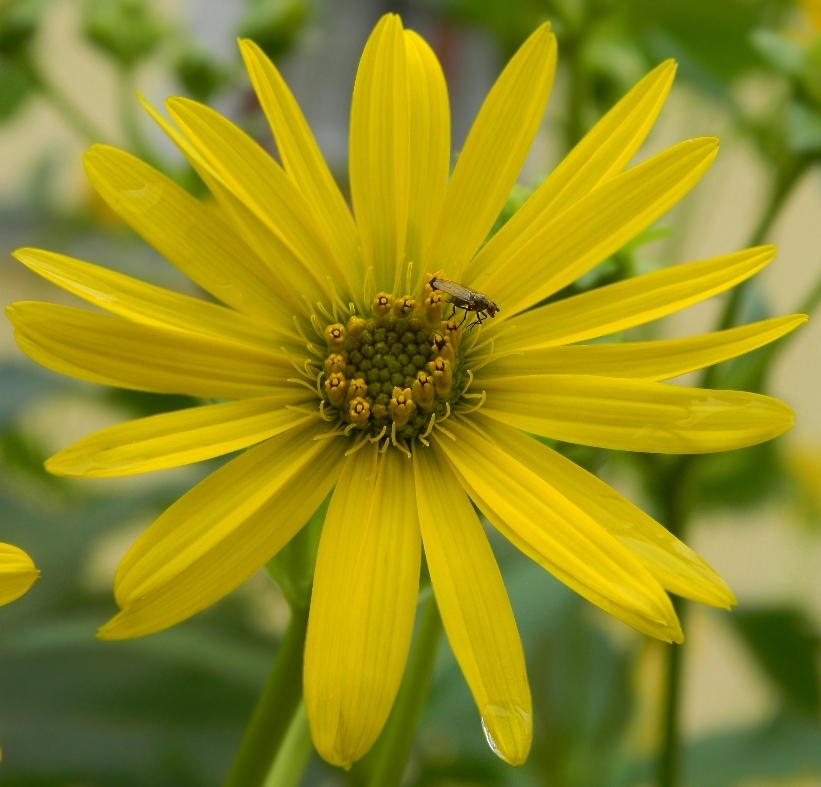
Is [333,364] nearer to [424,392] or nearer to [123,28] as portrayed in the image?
[424,392]

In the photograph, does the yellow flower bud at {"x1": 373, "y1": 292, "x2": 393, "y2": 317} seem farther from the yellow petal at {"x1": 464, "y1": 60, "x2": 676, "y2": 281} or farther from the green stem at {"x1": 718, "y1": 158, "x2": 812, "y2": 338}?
the green stem at {"x1": 718, "y1": 158, "x2": 812, "y2": 338}

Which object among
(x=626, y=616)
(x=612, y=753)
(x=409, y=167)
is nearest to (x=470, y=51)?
(x=612, y=753)

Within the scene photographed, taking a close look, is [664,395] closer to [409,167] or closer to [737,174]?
[409,167]

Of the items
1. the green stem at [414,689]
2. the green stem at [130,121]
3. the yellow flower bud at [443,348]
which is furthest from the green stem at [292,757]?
the green stem at [130,121]

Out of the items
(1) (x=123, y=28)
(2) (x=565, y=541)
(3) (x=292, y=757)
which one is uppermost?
(1) (x=123, y=28)

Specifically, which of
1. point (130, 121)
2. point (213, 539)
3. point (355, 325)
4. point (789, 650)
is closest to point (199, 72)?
point (130, 121)

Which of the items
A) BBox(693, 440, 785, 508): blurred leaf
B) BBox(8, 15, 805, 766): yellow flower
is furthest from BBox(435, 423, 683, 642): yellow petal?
BBox(693, 440, 785, 508): blurred leaf
